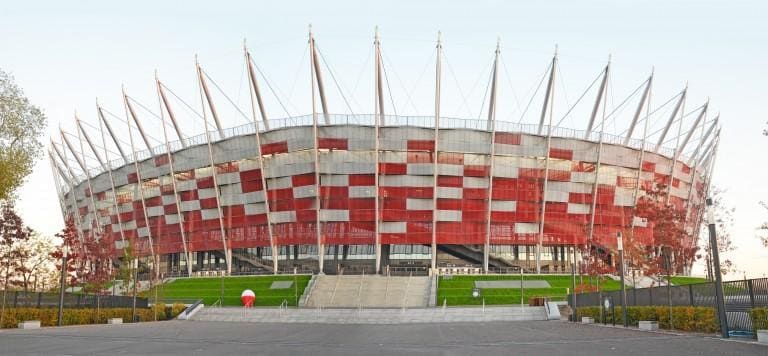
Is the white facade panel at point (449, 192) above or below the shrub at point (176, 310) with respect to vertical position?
above

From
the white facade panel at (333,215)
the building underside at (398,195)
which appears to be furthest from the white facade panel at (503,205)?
the white facade panel at (333,215)

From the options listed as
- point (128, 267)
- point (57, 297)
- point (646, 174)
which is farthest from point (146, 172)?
point (646, 174)

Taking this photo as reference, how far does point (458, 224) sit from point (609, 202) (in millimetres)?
21314

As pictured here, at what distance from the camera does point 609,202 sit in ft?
291

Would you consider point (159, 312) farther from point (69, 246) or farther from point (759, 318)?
point (759, 318)

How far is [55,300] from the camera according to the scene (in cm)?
3709

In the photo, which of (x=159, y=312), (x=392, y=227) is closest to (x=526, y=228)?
(x=392, y=227)

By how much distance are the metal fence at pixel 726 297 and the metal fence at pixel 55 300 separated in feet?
102

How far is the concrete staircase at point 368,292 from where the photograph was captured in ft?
219

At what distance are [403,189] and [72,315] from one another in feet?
162

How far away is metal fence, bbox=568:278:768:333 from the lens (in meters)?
21.0

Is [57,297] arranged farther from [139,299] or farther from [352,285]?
[352,285]

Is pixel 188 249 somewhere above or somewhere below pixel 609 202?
below

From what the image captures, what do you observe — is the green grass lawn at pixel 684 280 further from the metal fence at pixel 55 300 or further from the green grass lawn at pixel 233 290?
the metal fence at pixel 55 300
